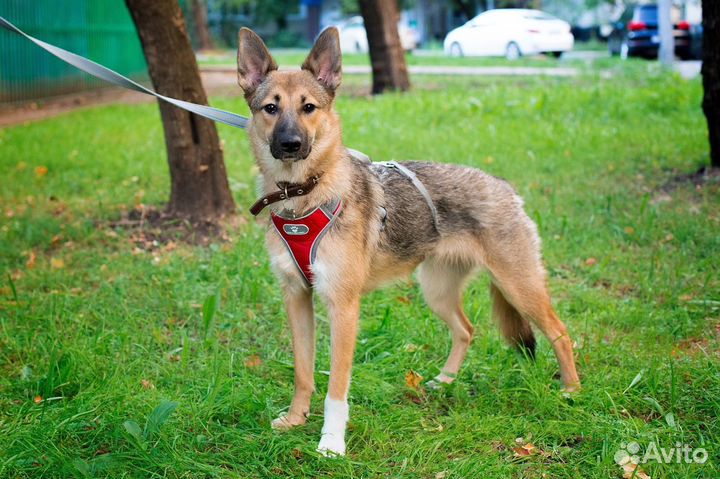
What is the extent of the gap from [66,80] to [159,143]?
770 cm

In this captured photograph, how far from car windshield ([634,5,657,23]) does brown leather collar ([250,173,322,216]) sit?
21.6 meters

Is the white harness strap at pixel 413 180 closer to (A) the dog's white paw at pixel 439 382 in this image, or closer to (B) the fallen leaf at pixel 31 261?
(A) the dog's white paw at pixel 439 382

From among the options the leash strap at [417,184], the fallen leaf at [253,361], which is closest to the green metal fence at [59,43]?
the fallen leaf at [253,361]

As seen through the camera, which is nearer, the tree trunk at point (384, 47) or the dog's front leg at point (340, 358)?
the dog's front leg at point (340, 358)

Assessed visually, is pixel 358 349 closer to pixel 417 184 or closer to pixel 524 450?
pixel 417 184

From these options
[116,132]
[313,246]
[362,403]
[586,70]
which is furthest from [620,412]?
[586,70]

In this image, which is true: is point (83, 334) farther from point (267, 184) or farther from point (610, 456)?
point (610, 456)

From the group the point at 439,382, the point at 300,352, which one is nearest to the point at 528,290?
the point at 439,382

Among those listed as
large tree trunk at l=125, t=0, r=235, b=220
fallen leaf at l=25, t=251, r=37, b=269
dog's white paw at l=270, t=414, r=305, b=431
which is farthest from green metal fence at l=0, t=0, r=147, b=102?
dog's white paw at l=270, t=414, r=305, b=431

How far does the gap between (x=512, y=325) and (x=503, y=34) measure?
5.71 metres

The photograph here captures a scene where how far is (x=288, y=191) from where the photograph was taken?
3.78 meters

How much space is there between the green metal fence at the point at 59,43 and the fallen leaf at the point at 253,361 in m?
12.7

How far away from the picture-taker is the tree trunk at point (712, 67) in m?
7.35

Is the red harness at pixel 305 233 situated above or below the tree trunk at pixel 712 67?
below
